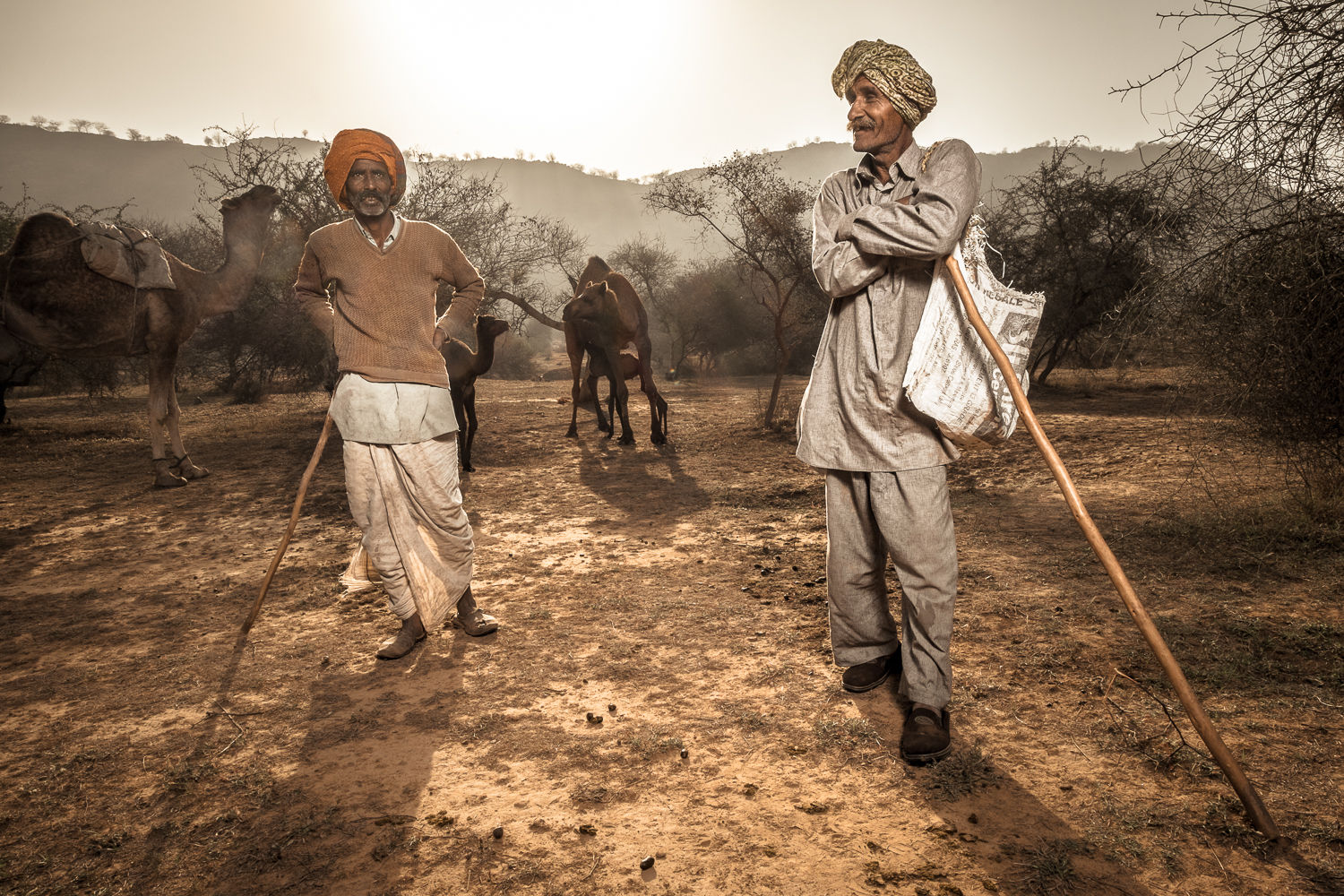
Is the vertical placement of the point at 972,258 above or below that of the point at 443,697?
above

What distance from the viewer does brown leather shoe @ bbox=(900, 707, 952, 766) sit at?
2.48 metres

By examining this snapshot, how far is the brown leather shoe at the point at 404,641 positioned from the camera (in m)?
3.55

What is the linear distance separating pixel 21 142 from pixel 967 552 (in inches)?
3670

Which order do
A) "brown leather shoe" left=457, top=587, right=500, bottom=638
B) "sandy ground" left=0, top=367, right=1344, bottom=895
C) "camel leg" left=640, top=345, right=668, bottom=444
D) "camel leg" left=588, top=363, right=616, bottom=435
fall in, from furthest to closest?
"camel leg" left=588, top=363, right=616, bottom=435 < "camel leg" left=640, top=345, right=668, bottom=444 < "brown leather shoe" left=457, top=587, right=500, bottom=638 < "sandy ground" left=0, top=367, right=1344, bottom=895

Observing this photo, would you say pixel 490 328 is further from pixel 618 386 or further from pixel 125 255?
pixel 125 255

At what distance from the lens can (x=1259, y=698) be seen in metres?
2.72

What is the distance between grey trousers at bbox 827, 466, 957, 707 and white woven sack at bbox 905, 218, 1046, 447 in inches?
9.8

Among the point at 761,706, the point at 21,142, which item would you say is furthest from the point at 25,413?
the point at 21,142

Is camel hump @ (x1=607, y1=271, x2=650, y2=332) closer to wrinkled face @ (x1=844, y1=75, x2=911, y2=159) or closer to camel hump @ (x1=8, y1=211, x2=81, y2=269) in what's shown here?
camel hump @ (x1=8, y1=211, x2=81, y2=269)

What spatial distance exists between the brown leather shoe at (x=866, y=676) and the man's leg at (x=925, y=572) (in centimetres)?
32

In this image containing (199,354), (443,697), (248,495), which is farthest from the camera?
(199,354)

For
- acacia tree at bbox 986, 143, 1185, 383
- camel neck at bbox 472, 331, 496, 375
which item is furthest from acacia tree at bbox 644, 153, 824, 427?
acacia tree at bbox 986, 143, 1185, 383

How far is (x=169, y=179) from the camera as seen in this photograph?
7456 cm

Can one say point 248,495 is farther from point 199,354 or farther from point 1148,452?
point 199,354
